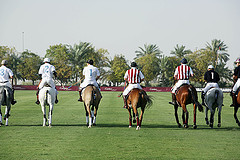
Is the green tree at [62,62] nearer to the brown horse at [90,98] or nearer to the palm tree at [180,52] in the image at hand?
the palm tree at [180,52]

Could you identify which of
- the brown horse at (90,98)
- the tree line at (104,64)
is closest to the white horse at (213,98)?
the brown horse at (90,98)

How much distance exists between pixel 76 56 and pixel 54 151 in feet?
254

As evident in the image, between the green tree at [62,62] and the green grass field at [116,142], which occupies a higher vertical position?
the green tree at [62,62]

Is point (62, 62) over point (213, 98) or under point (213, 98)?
over

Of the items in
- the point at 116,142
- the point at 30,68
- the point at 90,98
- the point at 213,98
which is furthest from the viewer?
the point at 30,68

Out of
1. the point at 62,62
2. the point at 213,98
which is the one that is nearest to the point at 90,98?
the point at 213,98

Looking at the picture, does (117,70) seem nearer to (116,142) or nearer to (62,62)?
(62,62)

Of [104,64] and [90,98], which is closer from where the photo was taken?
[90,98]

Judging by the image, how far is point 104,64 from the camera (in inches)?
3590

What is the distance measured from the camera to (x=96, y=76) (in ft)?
48.1

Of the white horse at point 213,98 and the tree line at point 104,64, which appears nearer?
the white horse at point 213,98

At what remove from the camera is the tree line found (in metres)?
85.8

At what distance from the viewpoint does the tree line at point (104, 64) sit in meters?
85.8

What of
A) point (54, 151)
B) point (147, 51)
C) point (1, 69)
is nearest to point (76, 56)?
point (147, 51)
